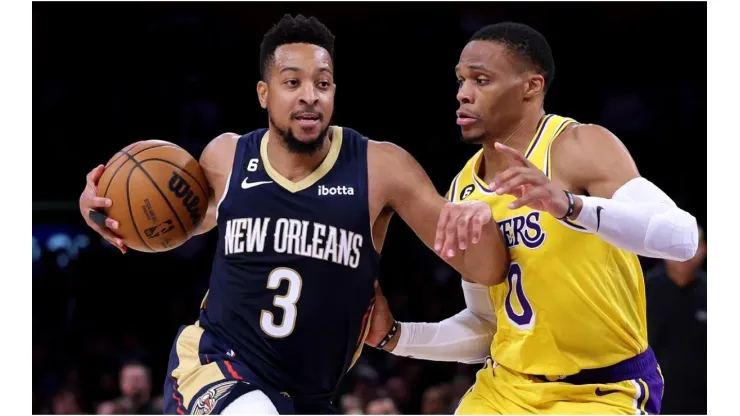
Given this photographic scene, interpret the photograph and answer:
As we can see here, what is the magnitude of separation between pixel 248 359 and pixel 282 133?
825 mm

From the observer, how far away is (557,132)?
11.0ft

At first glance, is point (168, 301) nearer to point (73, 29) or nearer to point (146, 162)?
point (73, 29)

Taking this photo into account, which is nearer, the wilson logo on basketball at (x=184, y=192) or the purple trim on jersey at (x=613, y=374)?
the purple trim on jersey at (x=613, y=374)

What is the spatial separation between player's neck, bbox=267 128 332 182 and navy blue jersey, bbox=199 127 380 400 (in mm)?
27

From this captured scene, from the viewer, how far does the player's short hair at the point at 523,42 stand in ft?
11.4

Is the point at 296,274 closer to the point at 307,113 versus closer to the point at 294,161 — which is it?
the point at 294,161

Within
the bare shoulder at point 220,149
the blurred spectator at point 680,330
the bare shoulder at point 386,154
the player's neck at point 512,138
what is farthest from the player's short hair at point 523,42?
the blurred spectator at point 680,330

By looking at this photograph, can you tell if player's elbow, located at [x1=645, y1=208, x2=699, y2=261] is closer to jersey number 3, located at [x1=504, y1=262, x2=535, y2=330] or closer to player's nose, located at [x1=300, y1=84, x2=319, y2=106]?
jersey number 3, located at [x1=504, y1=262, x2=535, y2=330]

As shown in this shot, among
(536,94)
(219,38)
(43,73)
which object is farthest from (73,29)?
(536,94)

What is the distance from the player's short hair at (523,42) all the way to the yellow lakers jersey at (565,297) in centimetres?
36

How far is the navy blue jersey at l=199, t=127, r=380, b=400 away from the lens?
10.2 ft

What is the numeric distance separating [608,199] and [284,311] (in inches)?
46.4

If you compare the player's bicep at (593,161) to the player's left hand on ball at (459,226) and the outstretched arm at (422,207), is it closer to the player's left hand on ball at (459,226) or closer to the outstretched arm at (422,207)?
the outstretched arm at (422,207)

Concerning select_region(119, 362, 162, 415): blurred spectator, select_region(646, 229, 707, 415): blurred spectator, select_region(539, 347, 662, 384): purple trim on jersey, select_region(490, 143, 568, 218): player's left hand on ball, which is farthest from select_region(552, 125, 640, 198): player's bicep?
select_region(119, 362, 162, 415): blurred spectator
